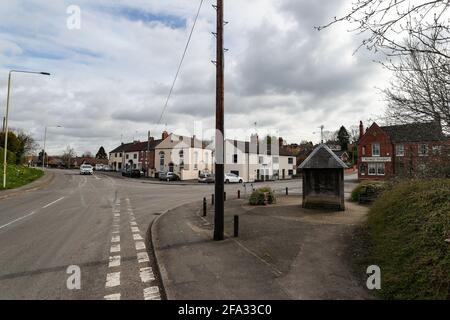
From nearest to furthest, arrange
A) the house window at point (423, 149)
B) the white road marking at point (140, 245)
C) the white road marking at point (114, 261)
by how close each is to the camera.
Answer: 1. the white road marking at point (114, 261)
2. the white road marking at point (140, 245)
3. the house window at point (423, 149)

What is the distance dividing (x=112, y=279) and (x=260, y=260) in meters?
3.09

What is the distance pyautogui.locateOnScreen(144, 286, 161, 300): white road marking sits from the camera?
16.0ft

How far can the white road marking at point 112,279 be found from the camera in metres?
5.34

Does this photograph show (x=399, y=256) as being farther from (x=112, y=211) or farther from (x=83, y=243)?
(x=112, y=211)

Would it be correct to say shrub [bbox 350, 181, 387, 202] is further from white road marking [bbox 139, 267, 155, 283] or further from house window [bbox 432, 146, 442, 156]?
white road marking [bbox 139, 267, 155, 283]

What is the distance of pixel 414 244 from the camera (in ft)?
18.1

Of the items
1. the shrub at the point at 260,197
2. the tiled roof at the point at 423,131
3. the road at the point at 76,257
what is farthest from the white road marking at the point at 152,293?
the shrub at the point at 260,197

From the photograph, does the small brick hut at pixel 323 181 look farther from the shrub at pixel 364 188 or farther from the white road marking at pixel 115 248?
the white road marking at pixel 115 248

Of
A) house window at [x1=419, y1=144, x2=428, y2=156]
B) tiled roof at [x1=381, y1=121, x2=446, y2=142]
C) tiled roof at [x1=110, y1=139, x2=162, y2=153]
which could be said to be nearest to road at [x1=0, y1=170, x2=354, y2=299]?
tiled roof at [x1=381, y1=121, x2=446, y2=142]

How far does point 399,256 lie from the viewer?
219 inches

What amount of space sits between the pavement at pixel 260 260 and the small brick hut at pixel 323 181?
10.7 feet

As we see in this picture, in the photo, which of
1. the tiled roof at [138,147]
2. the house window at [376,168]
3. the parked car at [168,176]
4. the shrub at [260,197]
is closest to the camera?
the shrub at [260,197]

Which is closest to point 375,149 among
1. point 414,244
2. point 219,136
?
point 219,136

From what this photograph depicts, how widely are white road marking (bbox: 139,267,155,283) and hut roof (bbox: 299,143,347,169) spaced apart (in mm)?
10992
